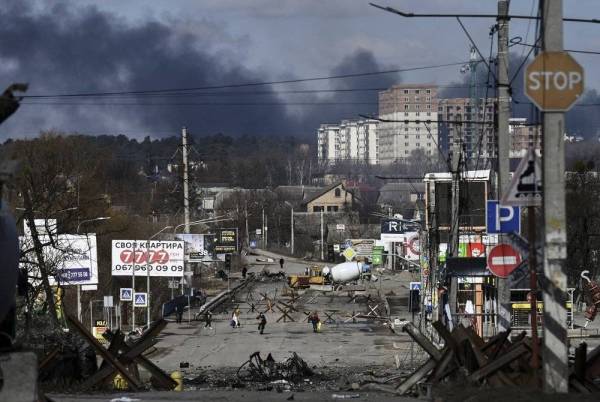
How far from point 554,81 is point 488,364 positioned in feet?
15.2

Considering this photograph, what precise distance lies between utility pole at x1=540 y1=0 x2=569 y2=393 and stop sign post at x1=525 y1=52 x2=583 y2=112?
179mm

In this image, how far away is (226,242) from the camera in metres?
118

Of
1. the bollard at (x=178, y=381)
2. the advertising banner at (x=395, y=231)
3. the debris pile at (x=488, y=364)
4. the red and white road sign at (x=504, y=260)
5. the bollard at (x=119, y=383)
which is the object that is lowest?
the advertising banner at (x=395, y=231)

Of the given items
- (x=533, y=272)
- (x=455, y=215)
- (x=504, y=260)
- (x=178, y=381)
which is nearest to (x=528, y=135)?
(x=455, y=215)

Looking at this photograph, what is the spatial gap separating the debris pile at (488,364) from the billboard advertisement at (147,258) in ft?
177

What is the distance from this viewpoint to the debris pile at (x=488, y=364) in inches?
674

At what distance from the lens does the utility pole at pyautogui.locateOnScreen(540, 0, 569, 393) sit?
1531cm

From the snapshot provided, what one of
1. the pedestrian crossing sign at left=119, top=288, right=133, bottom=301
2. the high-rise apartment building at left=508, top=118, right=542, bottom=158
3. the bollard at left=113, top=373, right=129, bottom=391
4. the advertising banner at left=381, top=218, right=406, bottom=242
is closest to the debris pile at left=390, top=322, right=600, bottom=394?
the high-rise apartment building at left=508, top=118, right=542, bottom=158

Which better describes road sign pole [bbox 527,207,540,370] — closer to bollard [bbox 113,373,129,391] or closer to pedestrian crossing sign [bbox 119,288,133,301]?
bollard [bbox 113,373,129,391]

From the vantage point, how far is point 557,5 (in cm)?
1537

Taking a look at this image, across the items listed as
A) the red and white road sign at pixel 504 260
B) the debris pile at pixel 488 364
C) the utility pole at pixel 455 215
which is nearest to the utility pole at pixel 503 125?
the red and white road sign at pixel 504 260

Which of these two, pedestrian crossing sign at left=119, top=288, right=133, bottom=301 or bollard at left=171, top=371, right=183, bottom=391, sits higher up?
bollard at left=171, top=371, right=183, bottom=391

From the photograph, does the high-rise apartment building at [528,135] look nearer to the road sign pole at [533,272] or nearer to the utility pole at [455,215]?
the road sign pole at [533,272]

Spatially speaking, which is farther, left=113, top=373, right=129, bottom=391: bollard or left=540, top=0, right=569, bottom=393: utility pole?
left=113, top=373, right=129, bottom=391: bollard
